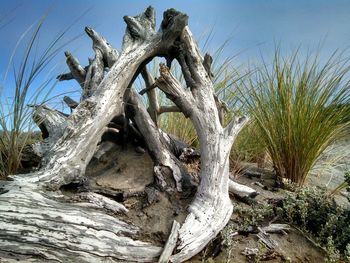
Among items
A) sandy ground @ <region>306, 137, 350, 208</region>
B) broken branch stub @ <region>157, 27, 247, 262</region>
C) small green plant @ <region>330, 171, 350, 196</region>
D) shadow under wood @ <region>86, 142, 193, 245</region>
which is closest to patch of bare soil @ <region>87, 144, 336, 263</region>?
shadow under wood @ <region>86, 142, 193, 245</region>

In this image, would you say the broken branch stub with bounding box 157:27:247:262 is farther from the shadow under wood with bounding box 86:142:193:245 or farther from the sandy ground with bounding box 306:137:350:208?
the sandy ground with bounding box 306:137:350:208

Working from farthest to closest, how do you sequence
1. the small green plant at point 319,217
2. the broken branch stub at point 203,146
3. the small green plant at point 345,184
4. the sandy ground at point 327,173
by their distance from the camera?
the sandy ground at point 327,173, the small green plant at point 345,184, the small green plant at point 319,217, the broken branch stub at point 203,146

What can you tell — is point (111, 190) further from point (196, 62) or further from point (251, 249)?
point (196, 62)

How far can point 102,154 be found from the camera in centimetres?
486

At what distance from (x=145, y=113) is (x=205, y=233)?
178 cm

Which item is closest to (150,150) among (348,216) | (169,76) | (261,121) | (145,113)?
(145,113)

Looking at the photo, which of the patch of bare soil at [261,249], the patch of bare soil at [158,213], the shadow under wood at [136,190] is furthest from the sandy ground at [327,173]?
the shadow under wood at [136,190]

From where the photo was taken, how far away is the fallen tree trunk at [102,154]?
10.6 ft

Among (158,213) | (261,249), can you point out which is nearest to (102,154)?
(158,213)

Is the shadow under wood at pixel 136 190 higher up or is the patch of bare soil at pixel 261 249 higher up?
the shadow under wood at pixel 136 190

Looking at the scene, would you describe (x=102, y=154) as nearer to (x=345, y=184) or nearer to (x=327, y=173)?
(x=345, y=184)

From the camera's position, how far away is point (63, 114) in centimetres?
512

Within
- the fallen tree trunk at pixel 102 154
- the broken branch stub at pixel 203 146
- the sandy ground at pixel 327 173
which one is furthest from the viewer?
the sandy ground at pixel 327 173

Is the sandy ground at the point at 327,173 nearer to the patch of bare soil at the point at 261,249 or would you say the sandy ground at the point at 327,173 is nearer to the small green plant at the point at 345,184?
the small green plant at the point at 345,184
